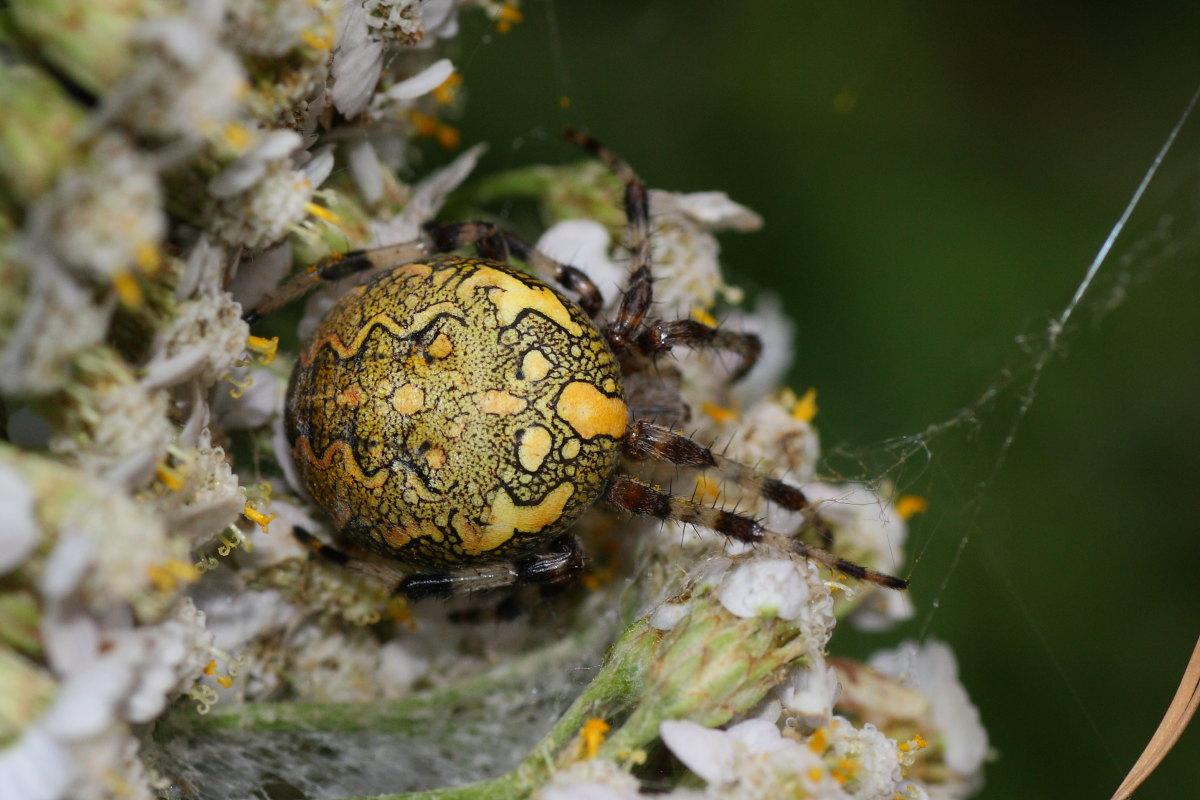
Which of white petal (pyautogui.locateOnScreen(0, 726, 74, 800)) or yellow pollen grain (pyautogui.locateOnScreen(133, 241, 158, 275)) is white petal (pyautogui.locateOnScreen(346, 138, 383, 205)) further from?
white petal (pyautogui.locateOnScreen(0, 726, 74, 800))

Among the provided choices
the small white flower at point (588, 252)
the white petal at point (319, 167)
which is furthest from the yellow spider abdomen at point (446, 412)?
the small white flower at point (588, 252)

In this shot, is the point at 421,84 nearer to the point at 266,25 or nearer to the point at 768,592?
the point at 266,25

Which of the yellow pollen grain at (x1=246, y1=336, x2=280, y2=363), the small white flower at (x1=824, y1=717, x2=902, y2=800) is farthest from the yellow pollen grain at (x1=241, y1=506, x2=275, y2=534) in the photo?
the small white flower at (x1=824, y1=717, x2=902, y2=800)

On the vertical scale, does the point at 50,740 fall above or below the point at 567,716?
above

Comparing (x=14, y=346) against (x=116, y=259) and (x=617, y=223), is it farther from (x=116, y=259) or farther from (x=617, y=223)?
(x=617, y=223)

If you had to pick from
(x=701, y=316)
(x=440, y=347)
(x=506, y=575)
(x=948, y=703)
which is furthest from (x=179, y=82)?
(x=948, y=703)

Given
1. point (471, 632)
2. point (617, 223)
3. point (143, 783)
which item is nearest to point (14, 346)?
point (143, 783)
